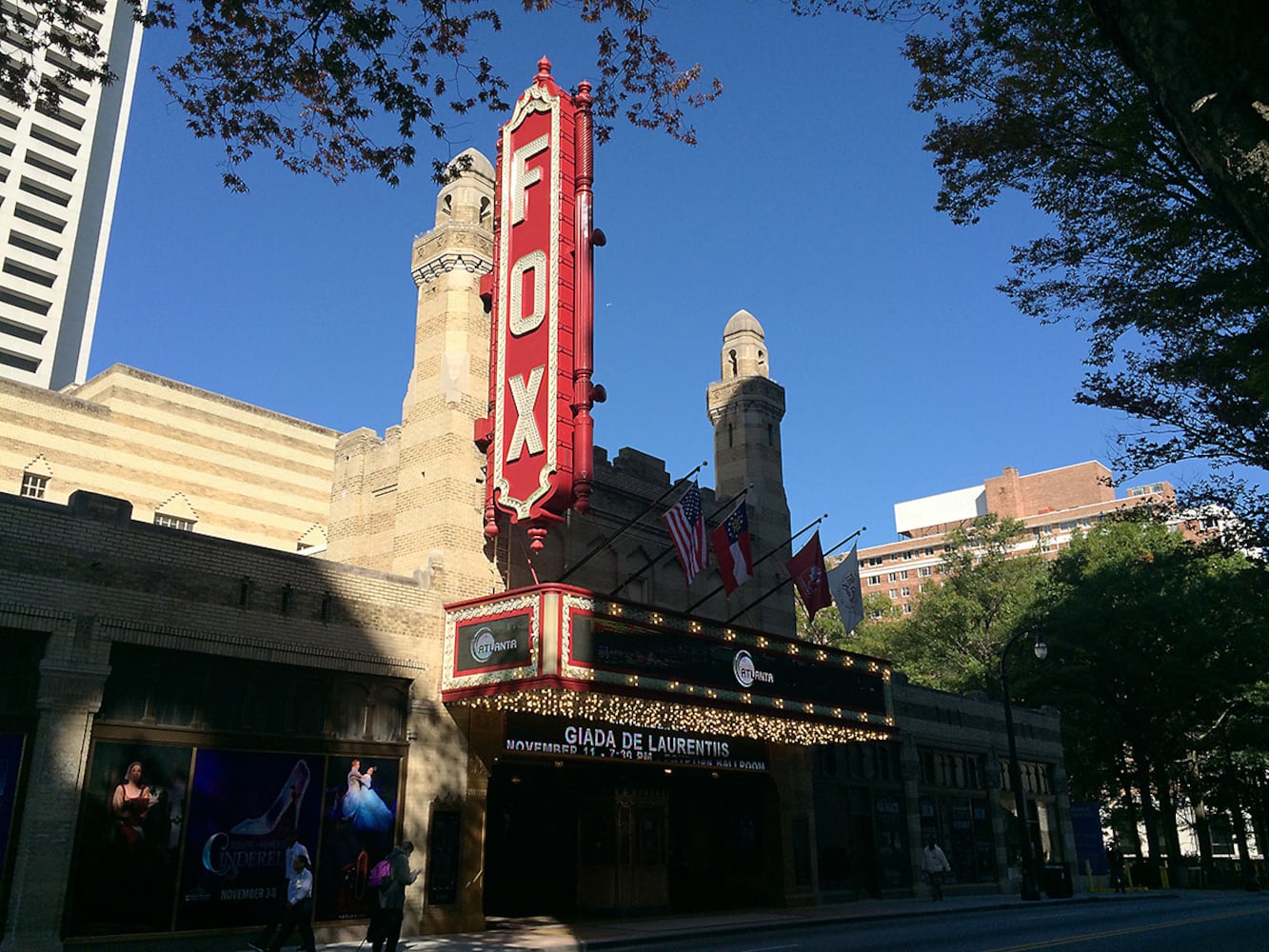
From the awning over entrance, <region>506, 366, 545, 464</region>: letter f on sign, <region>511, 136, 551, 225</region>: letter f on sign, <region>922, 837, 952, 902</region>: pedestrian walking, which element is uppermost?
<region>511, 136, 551, 225</region>: letter f on sign

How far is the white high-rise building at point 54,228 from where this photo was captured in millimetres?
82125

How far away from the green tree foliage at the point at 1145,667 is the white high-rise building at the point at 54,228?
78.4 meters

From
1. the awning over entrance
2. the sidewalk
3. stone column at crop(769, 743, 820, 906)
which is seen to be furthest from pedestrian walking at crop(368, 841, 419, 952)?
stone column at crop(769, 743, 820, 906)

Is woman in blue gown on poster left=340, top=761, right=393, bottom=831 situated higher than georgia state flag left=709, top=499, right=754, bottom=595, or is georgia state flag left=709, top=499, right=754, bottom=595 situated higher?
georgia state flag left=709, top=499, right=754, bottom=595

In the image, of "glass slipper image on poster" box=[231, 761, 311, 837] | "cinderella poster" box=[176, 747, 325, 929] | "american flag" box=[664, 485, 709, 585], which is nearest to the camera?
"cinderella poster" box=[176, 747, 325, 929]

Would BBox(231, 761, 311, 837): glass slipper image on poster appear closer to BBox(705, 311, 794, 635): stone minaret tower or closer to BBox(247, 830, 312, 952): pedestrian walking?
BBox(247, 830, 312, 952): pedestrian walking

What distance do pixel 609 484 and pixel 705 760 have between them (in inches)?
321

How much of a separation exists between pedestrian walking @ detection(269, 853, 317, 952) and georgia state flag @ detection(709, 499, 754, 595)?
13353 mm

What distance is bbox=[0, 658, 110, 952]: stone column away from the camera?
51.9 feet

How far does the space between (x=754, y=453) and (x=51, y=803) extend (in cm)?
2400

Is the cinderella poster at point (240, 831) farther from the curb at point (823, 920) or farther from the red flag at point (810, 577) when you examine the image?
the red flag at point (810, 577)

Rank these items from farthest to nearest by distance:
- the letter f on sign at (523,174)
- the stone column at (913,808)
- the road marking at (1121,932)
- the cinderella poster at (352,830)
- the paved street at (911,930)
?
the stone column at (913,808) < the letter f on sign at (523,174) < the cinderella poster at (352,830) < the paved street at (911,930) < the road marking at (1121,932)

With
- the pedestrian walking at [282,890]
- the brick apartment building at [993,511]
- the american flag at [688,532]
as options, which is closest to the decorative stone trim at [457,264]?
the american flag at [688,532]

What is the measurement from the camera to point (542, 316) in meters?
23.8
